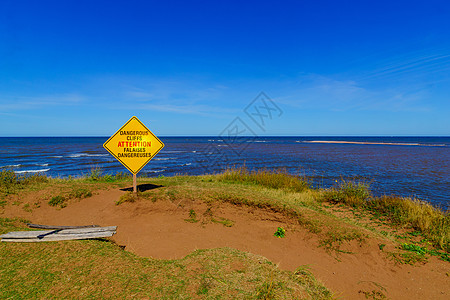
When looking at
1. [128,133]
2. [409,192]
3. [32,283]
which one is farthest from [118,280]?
[409,192]

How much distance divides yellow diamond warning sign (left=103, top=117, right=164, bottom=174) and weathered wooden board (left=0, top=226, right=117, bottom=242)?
13.3ft

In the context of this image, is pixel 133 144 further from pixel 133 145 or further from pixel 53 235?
pixel 53 235

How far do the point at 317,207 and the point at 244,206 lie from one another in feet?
12.0

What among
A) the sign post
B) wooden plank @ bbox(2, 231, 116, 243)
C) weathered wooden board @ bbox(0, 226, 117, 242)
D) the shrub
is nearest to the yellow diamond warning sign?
the sign post

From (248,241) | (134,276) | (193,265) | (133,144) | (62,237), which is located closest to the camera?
(134,276)

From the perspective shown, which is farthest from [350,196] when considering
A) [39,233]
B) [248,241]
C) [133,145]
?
[39,233]

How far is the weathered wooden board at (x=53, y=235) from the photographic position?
546cm

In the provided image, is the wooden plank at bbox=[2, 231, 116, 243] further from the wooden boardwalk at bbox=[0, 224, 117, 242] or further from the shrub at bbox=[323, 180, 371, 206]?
the shrub at bbox=[323, 180, 371, 206]

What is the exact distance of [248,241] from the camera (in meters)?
7.54

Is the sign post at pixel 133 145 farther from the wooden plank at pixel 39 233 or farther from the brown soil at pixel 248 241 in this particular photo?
the wooden plank at pixel 39 233

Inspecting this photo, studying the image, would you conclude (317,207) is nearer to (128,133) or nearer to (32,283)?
(128,133)

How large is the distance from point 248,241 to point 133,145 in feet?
21.1

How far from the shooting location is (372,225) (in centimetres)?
886

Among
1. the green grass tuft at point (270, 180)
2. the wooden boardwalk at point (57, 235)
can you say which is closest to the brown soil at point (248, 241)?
the wooden boardwalk at point (57, 235)
